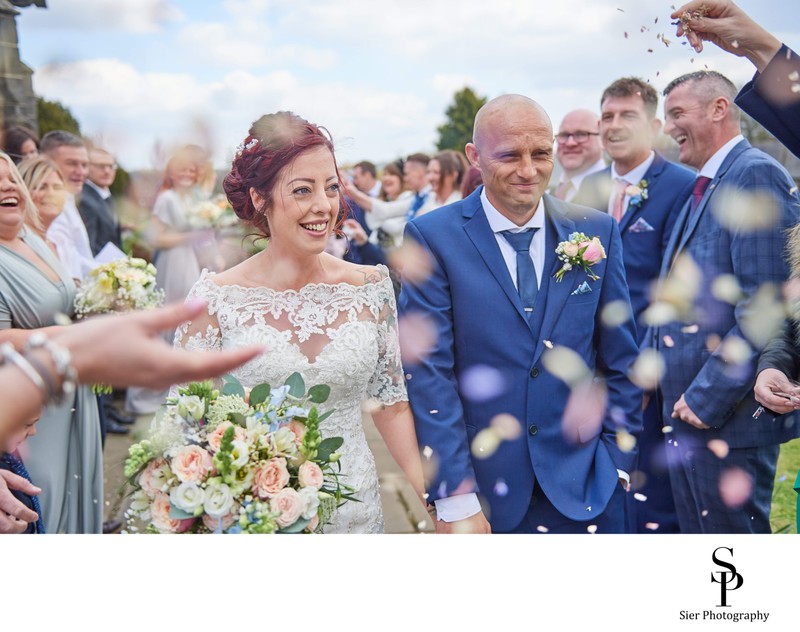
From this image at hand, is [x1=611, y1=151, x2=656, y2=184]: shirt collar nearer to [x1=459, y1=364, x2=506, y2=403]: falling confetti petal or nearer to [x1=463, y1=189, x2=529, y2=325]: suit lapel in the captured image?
[x1=463, y1=189, x2=529, y2=325]: suit lapel

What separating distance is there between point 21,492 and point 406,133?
1745 mm

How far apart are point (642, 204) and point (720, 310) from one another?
0.67 meters

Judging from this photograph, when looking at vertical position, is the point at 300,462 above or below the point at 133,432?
above

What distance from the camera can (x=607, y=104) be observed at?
130 inches

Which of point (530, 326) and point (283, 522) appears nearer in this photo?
point (283, 522)

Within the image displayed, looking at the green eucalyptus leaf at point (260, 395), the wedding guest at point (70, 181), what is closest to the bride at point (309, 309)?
the green eucalyptus leaf at point (260, 395)

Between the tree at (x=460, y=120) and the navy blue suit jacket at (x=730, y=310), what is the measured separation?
1.16 meters

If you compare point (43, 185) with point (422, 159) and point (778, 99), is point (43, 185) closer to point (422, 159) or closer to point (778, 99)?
point (778, 99)

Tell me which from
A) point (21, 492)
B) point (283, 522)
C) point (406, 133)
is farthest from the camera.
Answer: point (406, 133)

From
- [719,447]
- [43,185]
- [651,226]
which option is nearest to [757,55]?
[651,226]

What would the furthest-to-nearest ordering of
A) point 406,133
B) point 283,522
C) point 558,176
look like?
1. point 558,176
2. point 406,133
3. point 283,522

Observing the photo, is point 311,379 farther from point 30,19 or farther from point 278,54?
point 30,19
